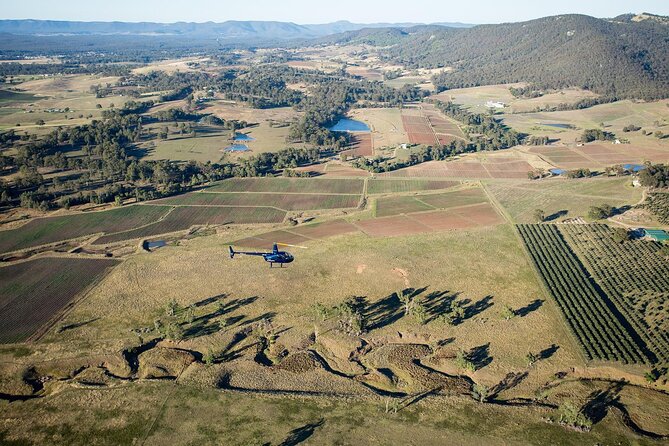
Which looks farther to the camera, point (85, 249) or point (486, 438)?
point (85, 249)

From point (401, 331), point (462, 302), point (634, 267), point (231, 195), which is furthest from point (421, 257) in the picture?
point (231, 195)

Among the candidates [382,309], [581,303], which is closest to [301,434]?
[382,309]

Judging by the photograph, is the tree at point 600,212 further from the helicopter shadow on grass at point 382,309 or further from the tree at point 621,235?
the helicopter shadow on grass at point 382,309

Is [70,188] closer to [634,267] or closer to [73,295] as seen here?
[73,295]

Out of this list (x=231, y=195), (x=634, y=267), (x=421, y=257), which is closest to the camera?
(x=634, y=267)

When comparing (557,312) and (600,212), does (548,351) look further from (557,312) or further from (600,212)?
(600,212)

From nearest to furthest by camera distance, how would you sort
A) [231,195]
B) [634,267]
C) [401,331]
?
[401,331] → [634,267] → [231,195]
